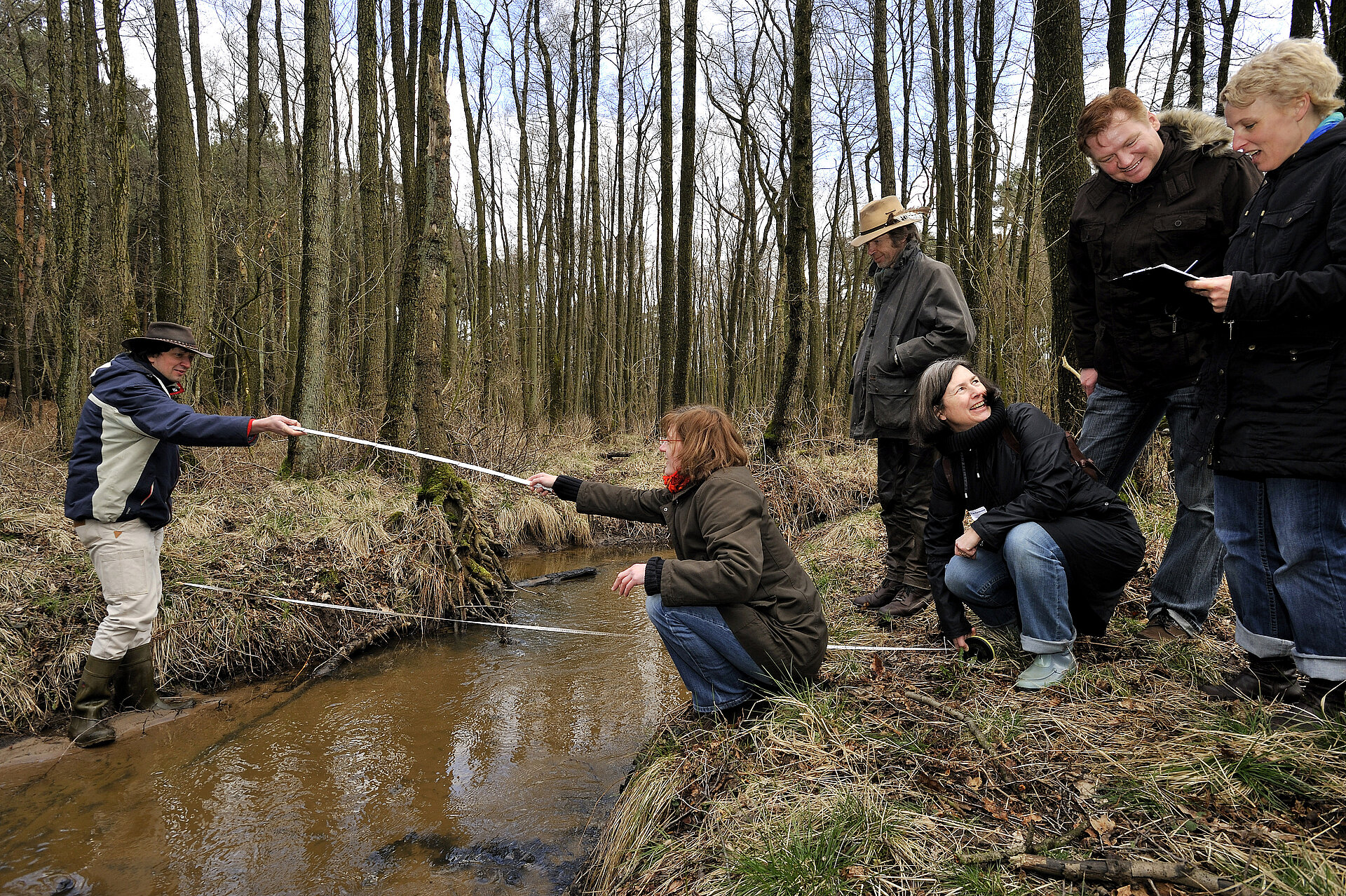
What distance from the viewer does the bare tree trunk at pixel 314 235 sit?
7.09m

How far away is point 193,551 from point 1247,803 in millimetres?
6156

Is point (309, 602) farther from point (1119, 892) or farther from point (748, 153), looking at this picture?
point (748, 153)

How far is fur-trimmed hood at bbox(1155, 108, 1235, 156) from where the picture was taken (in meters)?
2.96

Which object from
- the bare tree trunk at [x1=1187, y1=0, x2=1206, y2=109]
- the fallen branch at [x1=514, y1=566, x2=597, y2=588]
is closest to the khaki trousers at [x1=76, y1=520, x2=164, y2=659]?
the fallen branch at [x1=514, y1=566, x2=597, y2=588]

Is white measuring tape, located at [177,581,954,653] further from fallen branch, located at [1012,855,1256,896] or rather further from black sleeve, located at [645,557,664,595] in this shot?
fallen branch, located at [1012,855,1256,896]

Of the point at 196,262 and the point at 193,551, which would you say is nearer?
the point at 193,551

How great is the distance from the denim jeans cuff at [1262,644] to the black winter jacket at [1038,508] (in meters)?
0.42

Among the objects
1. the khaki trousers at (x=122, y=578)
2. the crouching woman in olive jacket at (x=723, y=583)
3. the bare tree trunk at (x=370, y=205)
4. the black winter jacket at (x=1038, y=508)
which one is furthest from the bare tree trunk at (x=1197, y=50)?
the khaki trousers at (x=122, y=578)

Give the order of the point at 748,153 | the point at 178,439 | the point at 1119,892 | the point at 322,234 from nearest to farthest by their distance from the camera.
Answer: the point at 1119,892 < the point at 178,439 < the point at 322,234 < the point at 748,153

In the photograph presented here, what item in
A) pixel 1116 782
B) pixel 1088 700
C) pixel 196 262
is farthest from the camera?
pixel 196 262

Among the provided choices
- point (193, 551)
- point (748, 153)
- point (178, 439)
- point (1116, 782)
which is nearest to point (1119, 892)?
point (1116, 782)

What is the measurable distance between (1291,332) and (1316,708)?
3.96ft

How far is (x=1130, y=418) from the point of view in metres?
3.33

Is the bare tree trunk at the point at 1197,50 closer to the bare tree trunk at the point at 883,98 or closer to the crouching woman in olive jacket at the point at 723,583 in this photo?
the bare tree trunk at the point at 883,98
